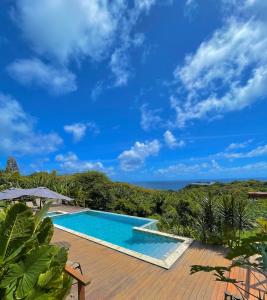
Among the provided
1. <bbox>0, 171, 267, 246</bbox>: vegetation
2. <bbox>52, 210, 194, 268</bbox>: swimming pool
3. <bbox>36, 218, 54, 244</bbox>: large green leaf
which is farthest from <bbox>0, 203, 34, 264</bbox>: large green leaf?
<bbox>52, 210, 194, 268</bbox>: swimming pool

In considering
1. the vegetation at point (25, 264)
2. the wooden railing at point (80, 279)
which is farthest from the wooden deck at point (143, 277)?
the vegetation at point (25, 264)

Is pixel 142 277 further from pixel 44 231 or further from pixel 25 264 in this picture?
pixel 25 264

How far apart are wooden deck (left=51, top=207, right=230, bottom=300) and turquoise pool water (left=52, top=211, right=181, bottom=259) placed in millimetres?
1154

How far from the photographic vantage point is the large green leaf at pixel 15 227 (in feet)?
8.09

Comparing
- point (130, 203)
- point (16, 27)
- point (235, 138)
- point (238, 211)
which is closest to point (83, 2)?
point (16, 27)

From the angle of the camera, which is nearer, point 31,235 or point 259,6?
point 31,235

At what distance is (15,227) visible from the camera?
2498 millimetres

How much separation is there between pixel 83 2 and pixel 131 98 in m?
14.5

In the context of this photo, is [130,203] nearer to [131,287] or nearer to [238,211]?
[238,211]

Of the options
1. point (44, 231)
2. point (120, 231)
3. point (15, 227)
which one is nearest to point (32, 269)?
point (15, 227)

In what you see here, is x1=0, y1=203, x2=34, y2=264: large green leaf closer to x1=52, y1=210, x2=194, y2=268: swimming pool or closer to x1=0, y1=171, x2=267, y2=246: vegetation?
x1=0, y1=171, x2=267, y2=246: vegetation

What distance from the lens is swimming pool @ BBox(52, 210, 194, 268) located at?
7.30 metres

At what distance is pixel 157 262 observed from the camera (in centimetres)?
627

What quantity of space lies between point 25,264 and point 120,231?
10.1m
